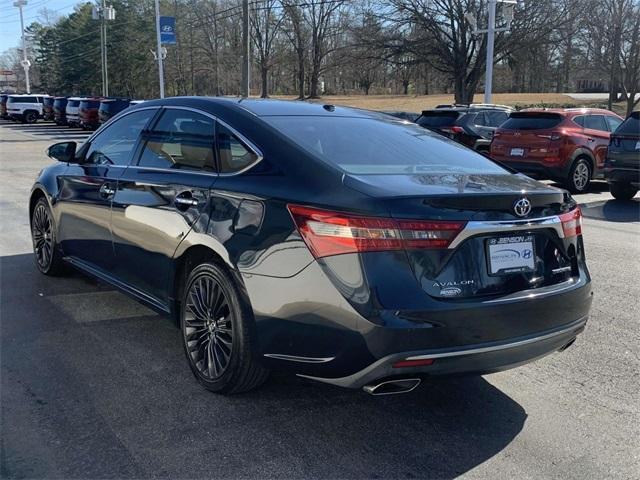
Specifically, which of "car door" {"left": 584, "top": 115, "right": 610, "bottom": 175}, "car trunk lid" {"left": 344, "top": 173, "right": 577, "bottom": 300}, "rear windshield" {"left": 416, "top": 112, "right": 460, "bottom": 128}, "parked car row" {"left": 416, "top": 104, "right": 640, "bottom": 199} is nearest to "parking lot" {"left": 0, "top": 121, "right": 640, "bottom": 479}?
"car trunk lid" {"left": 344, "top": 173, "right": 577, "bottom": 300}

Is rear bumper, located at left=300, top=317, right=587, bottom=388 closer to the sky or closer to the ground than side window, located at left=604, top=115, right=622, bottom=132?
closer to the ground

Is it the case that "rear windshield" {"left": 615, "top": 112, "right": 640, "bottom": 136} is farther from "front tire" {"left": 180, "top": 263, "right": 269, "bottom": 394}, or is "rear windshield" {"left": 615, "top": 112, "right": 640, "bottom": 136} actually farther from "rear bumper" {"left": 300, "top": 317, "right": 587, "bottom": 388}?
"front tire" {"left": 180, "top": 263, "right": 269, "bottom": 394}

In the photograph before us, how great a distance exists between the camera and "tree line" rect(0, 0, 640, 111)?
35.9m

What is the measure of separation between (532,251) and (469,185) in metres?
0.45

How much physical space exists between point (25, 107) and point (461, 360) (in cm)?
4460

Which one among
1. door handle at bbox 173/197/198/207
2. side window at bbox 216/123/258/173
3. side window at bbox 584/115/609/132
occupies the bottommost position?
door handle at bbox 173/197/198/207

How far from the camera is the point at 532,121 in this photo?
1301 centimetres

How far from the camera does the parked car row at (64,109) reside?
31.0 meters

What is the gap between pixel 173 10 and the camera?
61.1 m

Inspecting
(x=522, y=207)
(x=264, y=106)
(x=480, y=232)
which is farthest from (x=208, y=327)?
(x=522, y=207)

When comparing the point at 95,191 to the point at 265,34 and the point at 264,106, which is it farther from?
the point at 265,34

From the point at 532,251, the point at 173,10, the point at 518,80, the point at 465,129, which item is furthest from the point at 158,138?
the point at 518,80

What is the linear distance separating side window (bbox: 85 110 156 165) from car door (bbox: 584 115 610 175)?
10497mm

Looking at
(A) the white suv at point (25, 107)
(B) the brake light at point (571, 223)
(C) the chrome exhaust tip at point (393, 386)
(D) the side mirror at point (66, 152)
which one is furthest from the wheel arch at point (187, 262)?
(A) the white suv at point (25, 107)
